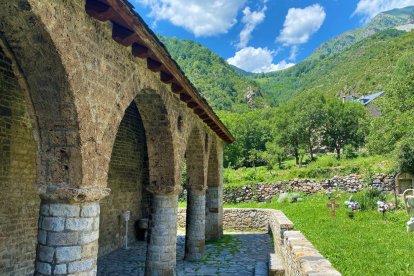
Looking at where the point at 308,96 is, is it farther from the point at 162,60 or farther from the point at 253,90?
the point at 162,60

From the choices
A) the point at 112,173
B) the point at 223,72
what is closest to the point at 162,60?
the point at 112,173

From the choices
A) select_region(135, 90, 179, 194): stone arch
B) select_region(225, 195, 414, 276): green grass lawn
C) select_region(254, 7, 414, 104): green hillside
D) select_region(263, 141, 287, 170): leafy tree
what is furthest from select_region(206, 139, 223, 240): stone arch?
select_region(254, 7, 414, 104): green hillside

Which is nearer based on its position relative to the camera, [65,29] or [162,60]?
[65,29]

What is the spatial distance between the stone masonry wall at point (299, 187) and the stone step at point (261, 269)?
560 inches

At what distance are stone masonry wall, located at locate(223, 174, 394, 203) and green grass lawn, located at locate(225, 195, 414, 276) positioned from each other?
9.20 metres

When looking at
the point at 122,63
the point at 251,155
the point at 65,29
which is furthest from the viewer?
the point at 251,155

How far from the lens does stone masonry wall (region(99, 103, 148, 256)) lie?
39.0 feet

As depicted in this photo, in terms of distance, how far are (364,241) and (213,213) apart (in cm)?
771

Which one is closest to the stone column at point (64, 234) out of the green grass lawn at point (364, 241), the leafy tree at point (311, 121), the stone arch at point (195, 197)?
the green grass lawn at point (364, 241)

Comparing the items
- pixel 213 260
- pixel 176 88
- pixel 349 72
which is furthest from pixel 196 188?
pixel 349 72

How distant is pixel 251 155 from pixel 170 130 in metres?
35.9

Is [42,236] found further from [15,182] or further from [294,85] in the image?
[294,85]

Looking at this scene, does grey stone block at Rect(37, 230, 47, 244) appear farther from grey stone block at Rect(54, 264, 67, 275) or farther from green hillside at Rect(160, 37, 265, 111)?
green hillside at Rect(160, 37, 265, 111)

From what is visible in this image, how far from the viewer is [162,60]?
6.00 m
